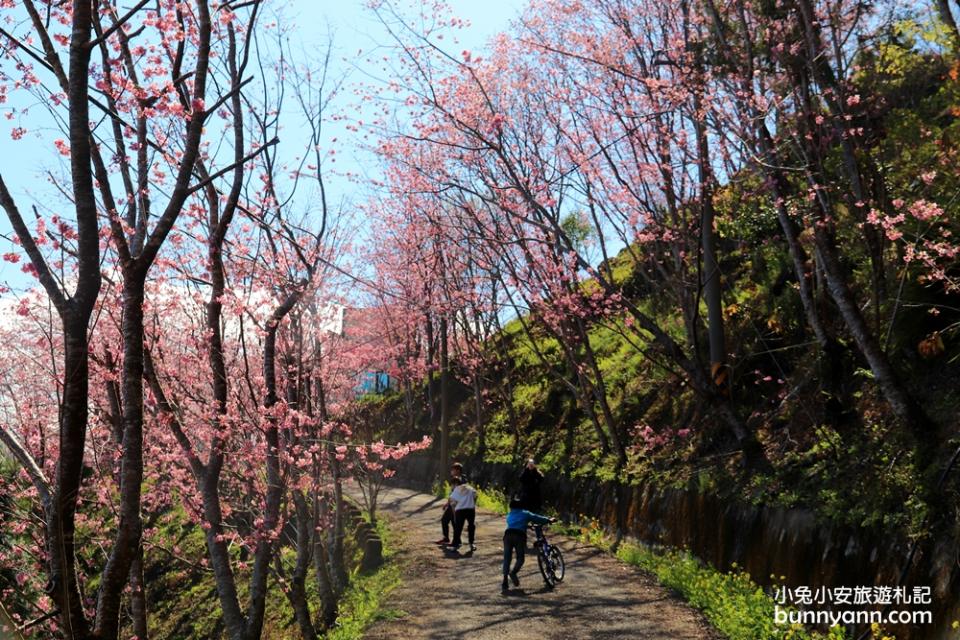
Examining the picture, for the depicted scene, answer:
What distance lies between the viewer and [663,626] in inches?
411

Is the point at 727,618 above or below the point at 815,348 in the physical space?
below

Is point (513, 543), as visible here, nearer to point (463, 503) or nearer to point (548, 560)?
point (548, 560)

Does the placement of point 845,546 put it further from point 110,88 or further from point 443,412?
point 443,412

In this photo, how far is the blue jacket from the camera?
1263cm

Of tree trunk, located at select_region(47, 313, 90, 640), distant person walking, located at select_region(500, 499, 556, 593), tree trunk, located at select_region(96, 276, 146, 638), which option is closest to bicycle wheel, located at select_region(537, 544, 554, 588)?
distant person walking, located at select_region(500, 499, 556, 593)

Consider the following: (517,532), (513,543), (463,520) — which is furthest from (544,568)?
(463,520)

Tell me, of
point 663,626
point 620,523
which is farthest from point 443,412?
point 663,626

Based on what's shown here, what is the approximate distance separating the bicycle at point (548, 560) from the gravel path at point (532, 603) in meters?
0.16

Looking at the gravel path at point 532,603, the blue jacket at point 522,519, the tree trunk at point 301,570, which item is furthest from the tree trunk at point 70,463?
the blue jacket at point 522,519

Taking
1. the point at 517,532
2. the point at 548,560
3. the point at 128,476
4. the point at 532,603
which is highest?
Result: the point at 128,476

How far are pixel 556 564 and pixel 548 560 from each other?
1.27 feet

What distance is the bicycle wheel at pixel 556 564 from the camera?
13.1 metres

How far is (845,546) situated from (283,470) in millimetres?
7834

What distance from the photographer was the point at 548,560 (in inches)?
513
